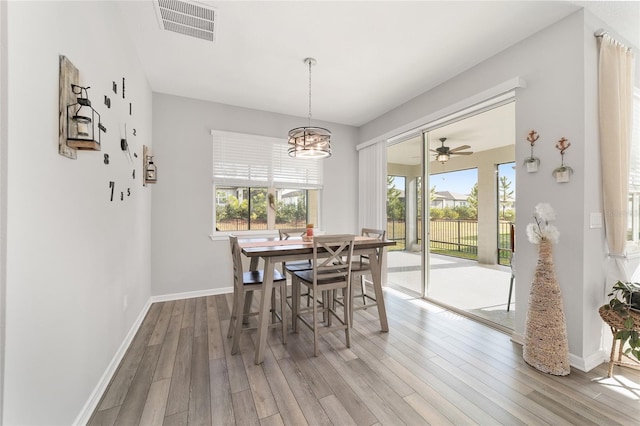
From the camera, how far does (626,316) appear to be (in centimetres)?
194

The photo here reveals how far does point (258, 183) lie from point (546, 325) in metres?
3.73

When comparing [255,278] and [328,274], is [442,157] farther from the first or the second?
[255,278]

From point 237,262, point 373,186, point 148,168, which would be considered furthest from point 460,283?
point 148,168

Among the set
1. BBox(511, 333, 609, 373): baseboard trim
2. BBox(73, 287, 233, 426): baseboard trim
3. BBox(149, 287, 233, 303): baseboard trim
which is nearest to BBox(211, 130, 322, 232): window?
BBox(149, 287, 233, 303): baseboard trim

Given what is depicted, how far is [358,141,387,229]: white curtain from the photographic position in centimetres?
449

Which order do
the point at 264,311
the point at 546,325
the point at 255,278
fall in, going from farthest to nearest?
1. the point at 255,278
2. the point at 264,311
3. the point at 546,325

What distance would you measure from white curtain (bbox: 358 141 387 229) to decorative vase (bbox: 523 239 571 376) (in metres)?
2.43

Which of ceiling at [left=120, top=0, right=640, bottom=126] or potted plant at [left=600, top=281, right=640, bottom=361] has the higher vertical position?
ceiling at [left=120, top=0, right=640, bottom=126]

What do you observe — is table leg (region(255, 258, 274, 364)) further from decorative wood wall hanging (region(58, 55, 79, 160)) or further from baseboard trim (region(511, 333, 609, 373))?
baseboard trim (region(511, 333, 609, 373))

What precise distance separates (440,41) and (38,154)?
10.0 feet

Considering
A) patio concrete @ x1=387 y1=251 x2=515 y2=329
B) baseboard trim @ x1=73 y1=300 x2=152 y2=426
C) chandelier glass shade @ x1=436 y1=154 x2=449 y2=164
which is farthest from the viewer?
chandelier glass shade @ x1=436 y1=154 x2=449 y2=164

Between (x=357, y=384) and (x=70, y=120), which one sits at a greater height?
(x=70, y=120)

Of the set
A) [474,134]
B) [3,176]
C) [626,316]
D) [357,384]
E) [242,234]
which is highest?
[474,134]

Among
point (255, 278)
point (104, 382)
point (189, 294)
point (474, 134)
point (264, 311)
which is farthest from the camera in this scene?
point (189, 294)
